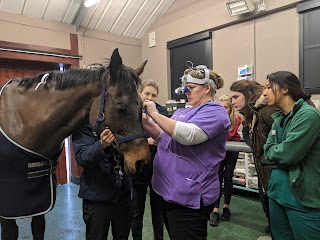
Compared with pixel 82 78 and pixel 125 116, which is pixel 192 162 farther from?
pixel 82 78

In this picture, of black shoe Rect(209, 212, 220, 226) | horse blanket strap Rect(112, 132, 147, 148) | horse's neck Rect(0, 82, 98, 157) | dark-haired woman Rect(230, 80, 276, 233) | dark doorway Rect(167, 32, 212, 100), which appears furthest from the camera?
dark doorway Rect(167, 32, 212, 100)

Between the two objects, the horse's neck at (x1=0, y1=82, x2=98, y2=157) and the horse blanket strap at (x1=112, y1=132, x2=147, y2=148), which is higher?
the horse's neck at (x1=0, y1=82, x2=98, y2=157)

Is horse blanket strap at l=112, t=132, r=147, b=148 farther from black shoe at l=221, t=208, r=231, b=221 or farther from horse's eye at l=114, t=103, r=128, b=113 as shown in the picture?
black shoe at l=221, t=208, r=231, b=221

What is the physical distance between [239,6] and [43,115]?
317 cm

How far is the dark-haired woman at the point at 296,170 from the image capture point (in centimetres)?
130

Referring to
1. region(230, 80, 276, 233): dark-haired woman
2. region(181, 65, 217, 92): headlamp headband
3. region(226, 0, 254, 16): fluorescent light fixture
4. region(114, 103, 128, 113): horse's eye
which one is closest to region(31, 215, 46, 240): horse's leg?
region(114, 103, 128, 113): horse's eye

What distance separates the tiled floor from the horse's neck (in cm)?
156

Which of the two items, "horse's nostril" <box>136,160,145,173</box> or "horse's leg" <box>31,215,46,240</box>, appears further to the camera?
"horse's leg" <box>31,215,46,240</box>

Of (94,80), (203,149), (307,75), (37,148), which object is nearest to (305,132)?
(203,149)

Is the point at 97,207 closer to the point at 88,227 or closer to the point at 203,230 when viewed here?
the point at 88,227

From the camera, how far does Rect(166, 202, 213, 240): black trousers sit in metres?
1.24

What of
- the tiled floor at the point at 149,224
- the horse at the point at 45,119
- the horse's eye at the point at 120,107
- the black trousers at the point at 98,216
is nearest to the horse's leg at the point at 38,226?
the horse at the point at 45,119

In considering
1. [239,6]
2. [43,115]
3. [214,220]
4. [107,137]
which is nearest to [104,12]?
[239,6]

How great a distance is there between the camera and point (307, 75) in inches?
123
